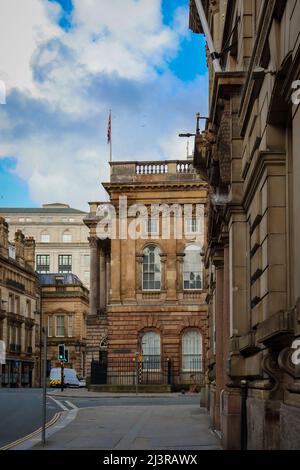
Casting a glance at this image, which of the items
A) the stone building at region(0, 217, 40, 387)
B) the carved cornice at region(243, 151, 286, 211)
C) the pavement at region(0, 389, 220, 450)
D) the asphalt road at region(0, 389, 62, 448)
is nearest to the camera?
the carved cornice at region(243, 151, 286, 211)

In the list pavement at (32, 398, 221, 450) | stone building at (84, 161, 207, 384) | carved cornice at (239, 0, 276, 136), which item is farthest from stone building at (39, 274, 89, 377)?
carved cornice at (239, 0, 276, 136)

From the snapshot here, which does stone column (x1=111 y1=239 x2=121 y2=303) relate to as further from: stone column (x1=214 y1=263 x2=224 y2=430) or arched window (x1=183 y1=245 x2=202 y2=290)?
stone column (x1=214 y1=263 x2=224 y2=430)

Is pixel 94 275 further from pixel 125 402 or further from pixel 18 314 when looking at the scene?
pixel 125 402

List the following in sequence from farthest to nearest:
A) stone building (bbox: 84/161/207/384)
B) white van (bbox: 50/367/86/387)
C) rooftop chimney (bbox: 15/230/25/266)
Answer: rooftop chimney (bbox: 15/230/25/266) → white van (bbox: 50/367/86/387) → stone building (bbox: 84/161/207/384)

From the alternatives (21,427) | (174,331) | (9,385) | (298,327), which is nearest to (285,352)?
(298,327)

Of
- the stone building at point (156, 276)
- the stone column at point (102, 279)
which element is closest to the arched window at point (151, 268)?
the stone building at point (156, 276)

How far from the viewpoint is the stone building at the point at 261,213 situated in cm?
1042

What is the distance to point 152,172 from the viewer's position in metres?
64.6

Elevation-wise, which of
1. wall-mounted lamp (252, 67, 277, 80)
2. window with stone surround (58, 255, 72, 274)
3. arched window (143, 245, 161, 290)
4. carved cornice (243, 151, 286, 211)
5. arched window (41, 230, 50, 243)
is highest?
arched window (41, 230, 50, 243)

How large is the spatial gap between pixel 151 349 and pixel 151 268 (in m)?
5.68

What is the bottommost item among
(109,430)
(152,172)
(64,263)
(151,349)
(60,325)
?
(109,430)

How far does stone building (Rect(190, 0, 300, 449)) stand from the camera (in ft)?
34.2

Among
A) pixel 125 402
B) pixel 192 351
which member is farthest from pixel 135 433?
pixel 192 351
